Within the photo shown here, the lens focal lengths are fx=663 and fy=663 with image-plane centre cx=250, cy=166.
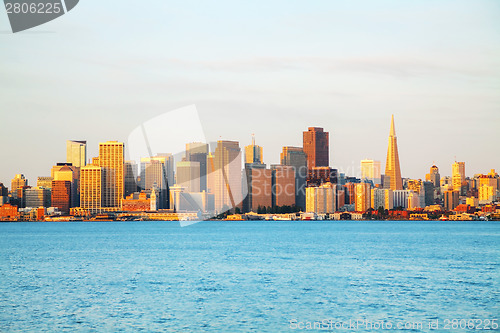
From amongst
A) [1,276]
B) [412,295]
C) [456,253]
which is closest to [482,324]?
[412,295]

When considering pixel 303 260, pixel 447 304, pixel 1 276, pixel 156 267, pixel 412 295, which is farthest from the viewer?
pixel 303 260

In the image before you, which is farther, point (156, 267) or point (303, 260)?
point (303, 260)

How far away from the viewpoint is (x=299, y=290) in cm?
3784

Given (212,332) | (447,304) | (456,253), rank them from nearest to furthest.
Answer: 1. (212,332)
2. (447,304)
3. (456,253)

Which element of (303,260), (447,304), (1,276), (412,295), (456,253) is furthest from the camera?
(456,253)

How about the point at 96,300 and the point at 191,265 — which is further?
the point at 191,265

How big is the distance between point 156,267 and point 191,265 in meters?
3.08

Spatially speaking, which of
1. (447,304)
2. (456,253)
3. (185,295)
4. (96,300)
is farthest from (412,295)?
(456,253)

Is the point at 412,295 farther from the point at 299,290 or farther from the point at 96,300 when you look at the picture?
the point at 96,300

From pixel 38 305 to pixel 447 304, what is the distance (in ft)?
67.1

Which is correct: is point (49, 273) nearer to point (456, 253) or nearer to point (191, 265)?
point (191, 265)

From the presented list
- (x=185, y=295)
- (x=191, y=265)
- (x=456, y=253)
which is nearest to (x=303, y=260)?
(x=191, y=265)

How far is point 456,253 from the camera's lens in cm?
6700

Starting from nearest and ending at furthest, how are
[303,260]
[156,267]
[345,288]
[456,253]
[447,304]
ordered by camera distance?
[447,304] < [345,288] < [156,267] < [303,260] < [456,253]
